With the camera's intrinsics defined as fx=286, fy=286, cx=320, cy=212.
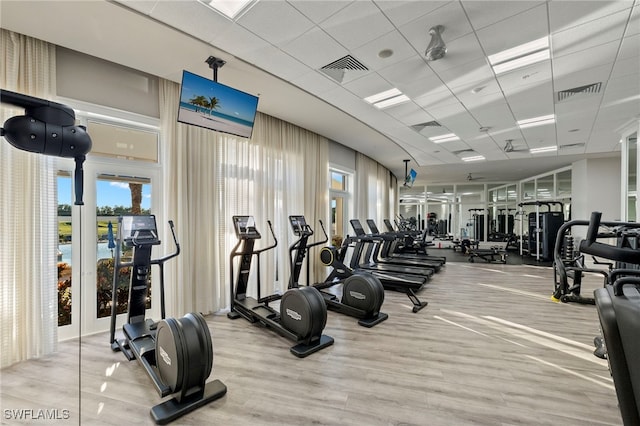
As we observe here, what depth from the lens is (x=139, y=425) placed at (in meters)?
2.09

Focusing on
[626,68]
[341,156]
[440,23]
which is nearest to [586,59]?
[626,68]

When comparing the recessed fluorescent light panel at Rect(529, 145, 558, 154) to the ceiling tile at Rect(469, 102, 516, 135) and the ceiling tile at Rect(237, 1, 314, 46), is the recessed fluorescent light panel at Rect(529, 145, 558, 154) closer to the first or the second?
the ceiling tile at Rect(469, 102, 516, 135)

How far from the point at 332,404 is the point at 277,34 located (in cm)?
351

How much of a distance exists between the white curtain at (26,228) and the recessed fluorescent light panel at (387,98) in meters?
4.14

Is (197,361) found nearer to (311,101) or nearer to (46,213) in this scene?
(46,213)

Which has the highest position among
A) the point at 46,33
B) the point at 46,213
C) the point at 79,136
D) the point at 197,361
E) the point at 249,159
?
the point at 46,33

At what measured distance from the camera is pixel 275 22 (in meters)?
2.78

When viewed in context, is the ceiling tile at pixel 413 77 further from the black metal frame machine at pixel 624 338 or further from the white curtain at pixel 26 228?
the white curtain at pixel 26 228

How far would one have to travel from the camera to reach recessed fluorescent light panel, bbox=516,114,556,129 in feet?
18.0

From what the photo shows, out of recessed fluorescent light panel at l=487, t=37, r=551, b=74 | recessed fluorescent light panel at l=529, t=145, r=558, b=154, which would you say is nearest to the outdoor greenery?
recessed fluorescent light panel at l=487, t=37, r=551, b=74

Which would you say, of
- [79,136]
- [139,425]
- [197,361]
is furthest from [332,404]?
[79,136]

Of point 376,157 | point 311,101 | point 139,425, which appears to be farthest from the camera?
point 376,157

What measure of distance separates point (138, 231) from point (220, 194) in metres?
1.68

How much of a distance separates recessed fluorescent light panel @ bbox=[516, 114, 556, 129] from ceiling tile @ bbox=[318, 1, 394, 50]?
173 inches
